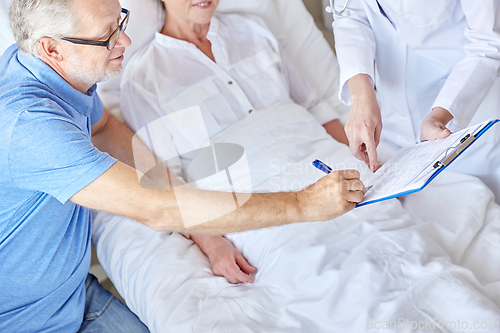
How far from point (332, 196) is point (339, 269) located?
9.1 inches

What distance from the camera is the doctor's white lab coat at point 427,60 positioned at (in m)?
1.02

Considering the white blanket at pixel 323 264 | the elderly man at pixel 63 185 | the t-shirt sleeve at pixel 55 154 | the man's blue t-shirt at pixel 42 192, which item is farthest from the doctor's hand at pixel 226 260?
the t-shirt sleeve at pixel 55 154

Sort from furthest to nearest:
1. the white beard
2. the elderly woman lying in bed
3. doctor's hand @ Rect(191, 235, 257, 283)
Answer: the elderly woman lying in bed → doctor's hand @ Rect(191, 235, 257, 283) → the white beard

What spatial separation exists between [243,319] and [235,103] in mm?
765

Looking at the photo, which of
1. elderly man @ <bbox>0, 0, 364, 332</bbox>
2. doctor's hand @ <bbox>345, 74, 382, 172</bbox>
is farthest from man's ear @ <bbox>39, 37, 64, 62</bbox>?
doctor's hand @ <bbox>345, 74, 382, 172</bbox>

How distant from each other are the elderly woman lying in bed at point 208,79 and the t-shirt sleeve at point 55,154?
49 centimetres

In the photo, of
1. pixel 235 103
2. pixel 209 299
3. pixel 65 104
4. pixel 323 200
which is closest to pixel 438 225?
pixel 323 200

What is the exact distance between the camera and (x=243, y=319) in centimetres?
102

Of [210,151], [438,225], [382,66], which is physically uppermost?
[382,66]

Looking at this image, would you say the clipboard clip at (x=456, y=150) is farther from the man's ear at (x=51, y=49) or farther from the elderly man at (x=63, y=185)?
the man's ear at (x=51, y=49)

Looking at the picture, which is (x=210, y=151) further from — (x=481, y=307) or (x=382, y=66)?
(x=481, y=307)

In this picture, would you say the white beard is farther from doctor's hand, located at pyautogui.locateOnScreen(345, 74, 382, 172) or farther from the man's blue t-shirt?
doctor's hand, located at pyautogui.locateOnScreen(345, 74, 382, 172)

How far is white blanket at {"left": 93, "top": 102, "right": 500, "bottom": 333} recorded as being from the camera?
2.96 feet

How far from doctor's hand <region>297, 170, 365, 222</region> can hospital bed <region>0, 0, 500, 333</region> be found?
177 millimetres
